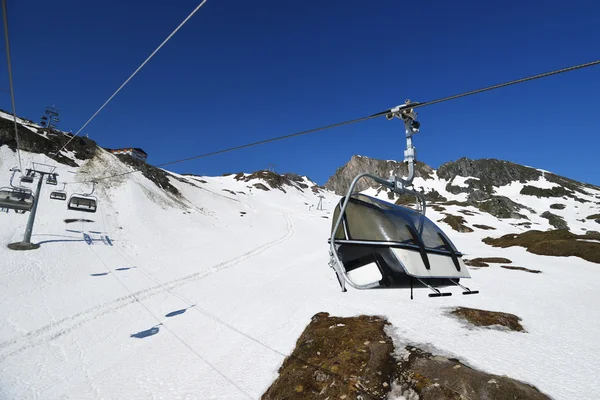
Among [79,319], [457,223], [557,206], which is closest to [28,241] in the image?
[79,319]

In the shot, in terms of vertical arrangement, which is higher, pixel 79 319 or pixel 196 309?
pixel 196 309

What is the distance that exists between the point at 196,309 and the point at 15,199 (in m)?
17.0

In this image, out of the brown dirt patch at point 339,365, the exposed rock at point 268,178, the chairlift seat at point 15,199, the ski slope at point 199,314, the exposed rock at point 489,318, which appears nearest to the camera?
the brown dirt patch at point 339,365

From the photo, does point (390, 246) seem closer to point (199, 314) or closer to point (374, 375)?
point (374, 375)

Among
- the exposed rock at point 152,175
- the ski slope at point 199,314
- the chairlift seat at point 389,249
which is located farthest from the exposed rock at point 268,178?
the chairlift seat at point 389,249

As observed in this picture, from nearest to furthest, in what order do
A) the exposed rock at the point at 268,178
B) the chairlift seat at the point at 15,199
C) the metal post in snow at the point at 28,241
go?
the chairlift seat at the point at 15,199, the metal post in snow at the point at 28,241, the exposed rock at the point at 268,178

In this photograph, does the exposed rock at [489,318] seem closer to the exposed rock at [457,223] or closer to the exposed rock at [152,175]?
the exposed rock at [152,175]

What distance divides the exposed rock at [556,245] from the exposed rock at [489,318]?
2993 cm

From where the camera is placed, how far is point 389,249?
5855mm

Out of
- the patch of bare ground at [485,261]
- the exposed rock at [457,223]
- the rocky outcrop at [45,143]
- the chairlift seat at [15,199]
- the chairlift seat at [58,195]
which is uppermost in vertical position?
the rocky outcrop at [45,143]

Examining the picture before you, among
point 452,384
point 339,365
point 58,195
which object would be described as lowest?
point 339,365

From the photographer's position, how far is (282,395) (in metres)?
9.68

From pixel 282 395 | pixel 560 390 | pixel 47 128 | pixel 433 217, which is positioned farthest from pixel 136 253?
pixel 433 217

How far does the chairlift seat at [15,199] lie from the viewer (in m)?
20.8
